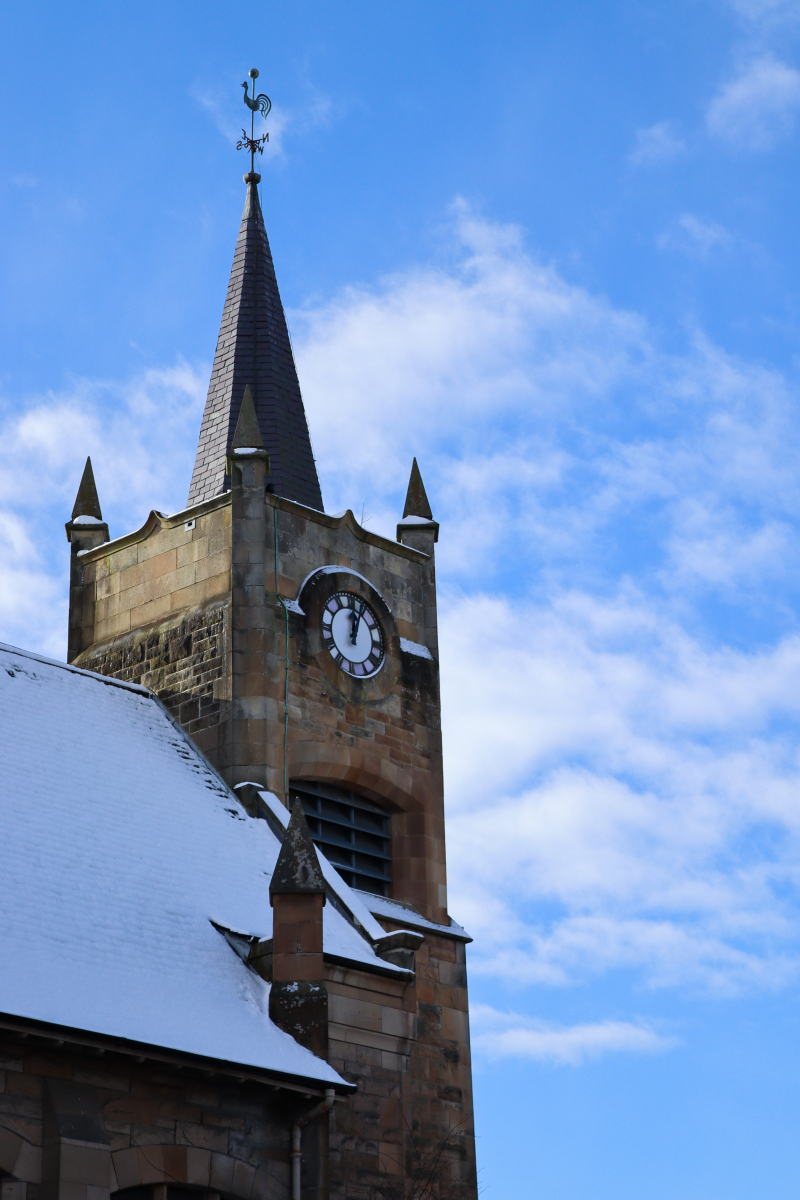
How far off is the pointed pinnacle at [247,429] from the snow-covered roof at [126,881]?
14.2 ft

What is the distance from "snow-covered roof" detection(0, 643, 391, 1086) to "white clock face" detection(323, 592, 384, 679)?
310 centimetres

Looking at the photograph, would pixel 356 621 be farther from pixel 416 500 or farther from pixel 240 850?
pixel 240 850

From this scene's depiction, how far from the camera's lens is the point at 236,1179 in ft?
64.3

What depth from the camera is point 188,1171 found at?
1922 centimetres

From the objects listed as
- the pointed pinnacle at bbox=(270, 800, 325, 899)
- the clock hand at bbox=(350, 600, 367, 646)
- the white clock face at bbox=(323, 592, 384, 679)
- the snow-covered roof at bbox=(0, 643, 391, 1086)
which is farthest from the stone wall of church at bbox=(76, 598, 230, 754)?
the pointed pinnacle at bbox=(270, 800, 325, 899)

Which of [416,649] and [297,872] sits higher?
[416,649]

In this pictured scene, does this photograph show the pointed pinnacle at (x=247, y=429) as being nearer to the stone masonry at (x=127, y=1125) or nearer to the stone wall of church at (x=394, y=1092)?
the stone wall of church at (x=394, y=1092)

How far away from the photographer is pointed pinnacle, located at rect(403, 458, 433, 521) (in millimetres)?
32469

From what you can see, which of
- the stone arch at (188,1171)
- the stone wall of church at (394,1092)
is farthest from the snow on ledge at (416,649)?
the stone arch at (188,1171)

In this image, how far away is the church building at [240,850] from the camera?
19.2 meters

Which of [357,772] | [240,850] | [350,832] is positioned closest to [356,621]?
[357,772]

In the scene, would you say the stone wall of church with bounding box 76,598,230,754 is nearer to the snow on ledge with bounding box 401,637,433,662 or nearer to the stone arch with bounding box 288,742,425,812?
the stone arch with bounding box 288,742,425,812

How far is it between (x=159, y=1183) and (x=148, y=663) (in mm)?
11505

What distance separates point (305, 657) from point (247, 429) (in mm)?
3796
